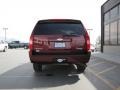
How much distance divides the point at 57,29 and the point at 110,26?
21348mm

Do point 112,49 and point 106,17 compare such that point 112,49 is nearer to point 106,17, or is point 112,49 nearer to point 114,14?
point 114,14

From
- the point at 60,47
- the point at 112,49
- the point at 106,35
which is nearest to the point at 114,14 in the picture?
the point at 112,49

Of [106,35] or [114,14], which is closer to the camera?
[114,14]

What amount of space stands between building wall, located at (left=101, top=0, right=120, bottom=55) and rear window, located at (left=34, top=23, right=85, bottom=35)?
54.8 ft

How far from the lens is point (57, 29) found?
12914 mm

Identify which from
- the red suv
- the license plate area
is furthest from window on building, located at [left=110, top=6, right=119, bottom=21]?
the license plate area

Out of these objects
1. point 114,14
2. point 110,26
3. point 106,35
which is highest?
point 114,14

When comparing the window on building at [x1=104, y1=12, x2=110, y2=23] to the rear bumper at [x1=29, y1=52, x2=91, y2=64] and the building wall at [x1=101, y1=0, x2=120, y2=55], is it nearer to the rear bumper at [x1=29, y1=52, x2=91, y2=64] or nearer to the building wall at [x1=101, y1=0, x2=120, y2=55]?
the building wall at [x1=101, y1=0, x2=120, y2=55]

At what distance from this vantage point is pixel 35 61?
12680 mm

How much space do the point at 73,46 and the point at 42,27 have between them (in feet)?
4.47

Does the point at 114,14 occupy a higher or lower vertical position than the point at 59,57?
higher

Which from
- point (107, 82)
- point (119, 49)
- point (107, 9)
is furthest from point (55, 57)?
point (107, 9)

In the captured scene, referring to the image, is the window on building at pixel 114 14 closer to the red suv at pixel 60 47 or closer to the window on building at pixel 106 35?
the window on building at pixel 106 35

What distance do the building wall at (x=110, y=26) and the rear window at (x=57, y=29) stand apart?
16696 mm
